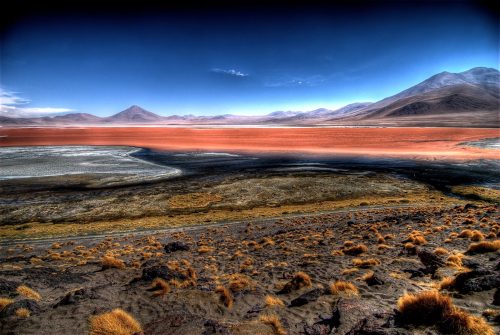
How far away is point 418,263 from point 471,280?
3.81 m

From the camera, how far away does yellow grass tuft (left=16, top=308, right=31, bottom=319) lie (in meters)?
7.02

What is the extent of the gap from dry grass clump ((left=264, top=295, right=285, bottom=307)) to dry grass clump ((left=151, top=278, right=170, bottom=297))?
3241 millimetres

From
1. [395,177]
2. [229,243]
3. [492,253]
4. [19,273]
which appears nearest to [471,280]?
[492,253]

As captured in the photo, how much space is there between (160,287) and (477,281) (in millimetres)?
9227

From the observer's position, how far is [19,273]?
40.2 ft

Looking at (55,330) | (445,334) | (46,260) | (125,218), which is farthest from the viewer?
(125,218)

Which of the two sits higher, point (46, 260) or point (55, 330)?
point (55, 330)

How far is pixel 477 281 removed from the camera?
8.18 m

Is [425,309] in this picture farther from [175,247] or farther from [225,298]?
[175,247]

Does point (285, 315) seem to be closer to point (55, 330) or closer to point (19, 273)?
point (55, 330)

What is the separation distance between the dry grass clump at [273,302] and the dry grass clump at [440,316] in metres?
3.46

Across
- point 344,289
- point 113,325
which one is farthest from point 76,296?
point 344,289

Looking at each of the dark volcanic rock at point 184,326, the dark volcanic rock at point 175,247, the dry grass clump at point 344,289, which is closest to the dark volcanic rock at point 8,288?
the dark volcanic rock at point 184,326

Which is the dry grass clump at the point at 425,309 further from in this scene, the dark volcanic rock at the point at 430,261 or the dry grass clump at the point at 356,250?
the dry grass clump at the point at 356,250
